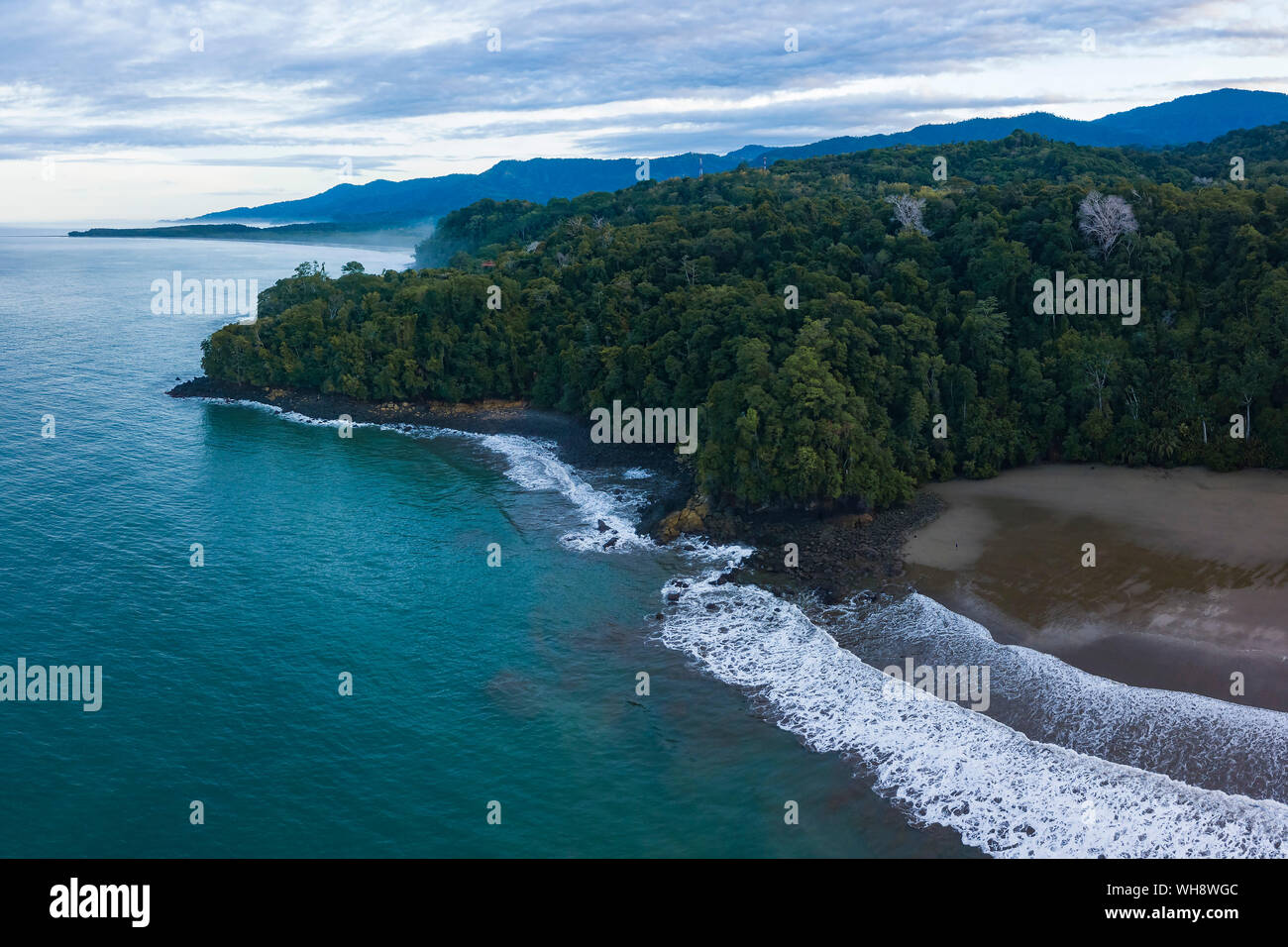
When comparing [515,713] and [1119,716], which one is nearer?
[1119,716]

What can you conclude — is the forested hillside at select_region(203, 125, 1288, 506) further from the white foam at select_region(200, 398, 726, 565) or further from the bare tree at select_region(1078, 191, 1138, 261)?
the white foam at select_region(200, 398, 726, 565)

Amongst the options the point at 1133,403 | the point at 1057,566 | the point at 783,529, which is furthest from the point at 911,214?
the point at 1057,566

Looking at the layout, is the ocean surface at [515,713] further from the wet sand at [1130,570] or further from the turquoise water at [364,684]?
the wet sand at [1130,570]

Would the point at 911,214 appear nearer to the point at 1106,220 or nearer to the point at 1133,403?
the point at 1106,220

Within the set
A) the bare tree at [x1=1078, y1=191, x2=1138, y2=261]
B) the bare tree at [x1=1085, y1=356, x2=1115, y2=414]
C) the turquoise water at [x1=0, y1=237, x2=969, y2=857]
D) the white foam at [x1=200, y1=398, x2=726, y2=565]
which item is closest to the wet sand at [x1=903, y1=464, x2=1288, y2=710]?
the bare tree at [x1=1085, y1=356, x2=1115, y2=414]

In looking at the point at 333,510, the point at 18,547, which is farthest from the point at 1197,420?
the point at 18,547

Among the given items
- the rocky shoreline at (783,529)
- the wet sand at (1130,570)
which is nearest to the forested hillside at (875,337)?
the rocky shoreline at (783,529)
